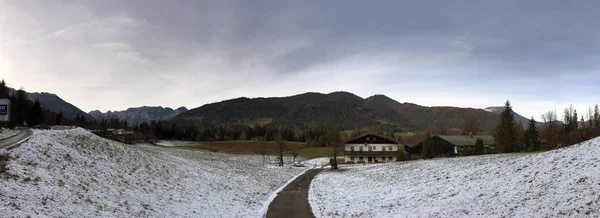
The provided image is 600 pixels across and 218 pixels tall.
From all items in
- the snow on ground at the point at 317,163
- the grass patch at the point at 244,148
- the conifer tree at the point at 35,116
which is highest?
the conifer tree at the point at 35,116

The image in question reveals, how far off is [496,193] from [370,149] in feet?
268

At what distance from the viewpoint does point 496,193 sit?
57.9ft

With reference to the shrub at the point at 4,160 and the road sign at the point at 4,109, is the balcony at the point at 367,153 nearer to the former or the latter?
the road sign at the point at 4,109

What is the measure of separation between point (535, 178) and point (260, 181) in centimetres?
2875

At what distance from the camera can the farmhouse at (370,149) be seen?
96.8 meters

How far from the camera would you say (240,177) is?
38.7 metres

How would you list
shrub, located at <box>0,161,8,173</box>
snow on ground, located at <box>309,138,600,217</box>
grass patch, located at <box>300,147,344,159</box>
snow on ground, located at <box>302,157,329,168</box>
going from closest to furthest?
snow on ground, located at <box>309,138,600,217</box>, shrub, located at <box>0,161,8,173</box>, snow on ground, located at <box>302,157,329,168</box>, grass patch, located at <box>300,147,344,159</box>

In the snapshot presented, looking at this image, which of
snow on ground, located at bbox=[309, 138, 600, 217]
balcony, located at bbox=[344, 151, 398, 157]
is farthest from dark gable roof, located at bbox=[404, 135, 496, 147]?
snow on ground, located at bbox=[309, 138, 600, 217]

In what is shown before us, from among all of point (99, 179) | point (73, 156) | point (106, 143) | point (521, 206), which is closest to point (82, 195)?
point (99, 179)

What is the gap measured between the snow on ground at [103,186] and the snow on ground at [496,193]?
790 cm

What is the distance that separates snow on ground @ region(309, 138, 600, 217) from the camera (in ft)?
45.0

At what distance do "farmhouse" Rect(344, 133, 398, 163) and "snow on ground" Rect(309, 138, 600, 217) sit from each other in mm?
67393

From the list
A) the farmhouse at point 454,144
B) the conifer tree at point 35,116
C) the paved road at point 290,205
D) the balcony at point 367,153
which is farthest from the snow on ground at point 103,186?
the conifer tree at point 35,116

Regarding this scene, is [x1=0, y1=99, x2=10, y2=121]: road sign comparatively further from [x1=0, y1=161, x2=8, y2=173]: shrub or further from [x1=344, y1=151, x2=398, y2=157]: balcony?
[x1=344, y1=151, x2=398, y2=157]: balcony
